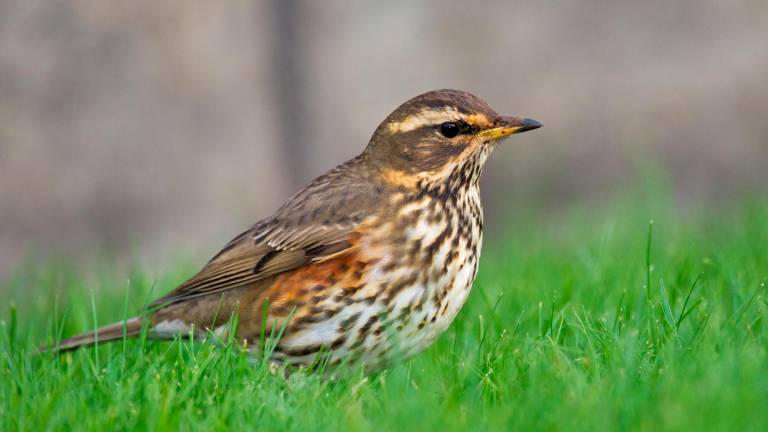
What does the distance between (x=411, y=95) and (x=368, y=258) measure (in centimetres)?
432

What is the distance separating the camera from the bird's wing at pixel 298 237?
16.4 ft

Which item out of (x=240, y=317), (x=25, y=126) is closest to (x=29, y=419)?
(x=240, y=317)

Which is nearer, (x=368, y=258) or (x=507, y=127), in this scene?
(x=368, y=258)

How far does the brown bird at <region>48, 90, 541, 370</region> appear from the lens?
15.6 feet

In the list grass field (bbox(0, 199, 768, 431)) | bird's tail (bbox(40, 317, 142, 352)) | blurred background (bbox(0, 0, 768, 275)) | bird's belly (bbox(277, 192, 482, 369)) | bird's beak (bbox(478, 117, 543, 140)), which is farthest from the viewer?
blurred background (bbox(0, 0, 768, 275))

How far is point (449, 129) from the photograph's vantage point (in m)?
5.08

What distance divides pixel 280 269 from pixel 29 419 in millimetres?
1421

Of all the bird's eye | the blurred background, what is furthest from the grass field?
the blurred background

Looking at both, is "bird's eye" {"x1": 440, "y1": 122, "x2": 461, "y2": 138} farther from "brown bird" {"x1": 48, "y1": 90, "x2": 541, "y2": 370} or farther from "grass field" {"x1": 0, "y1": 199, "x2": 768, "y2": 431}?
"grass field" {"x1": 0, "y1": 199, "x2": 768, "y2": 431}

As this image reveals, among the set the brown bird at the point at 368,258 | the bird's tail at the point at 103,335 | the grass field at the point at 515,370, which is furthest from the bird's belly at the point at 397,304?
the bird's tail at the point at 103,335

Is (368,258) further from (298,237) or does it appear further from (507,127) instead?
(507,127)

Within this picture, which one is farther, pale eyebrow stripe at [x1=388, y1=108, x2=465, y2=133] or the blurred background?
the blurred background

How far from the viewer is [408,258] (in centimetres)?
479

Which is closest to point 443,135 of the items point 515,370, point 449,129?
point 449,129
